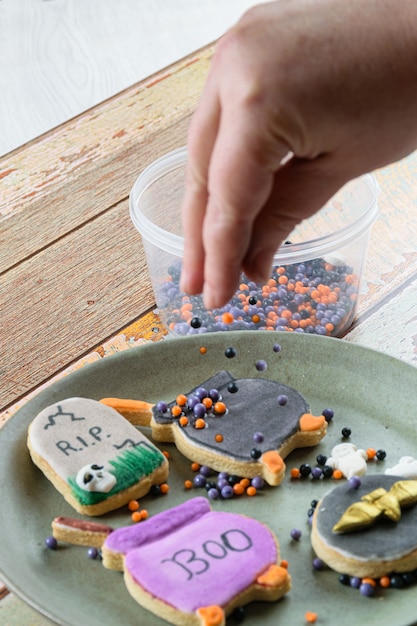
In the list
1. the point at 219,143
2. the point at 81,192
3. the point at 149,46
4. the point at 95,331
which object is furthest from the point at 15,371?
the point at 149,46

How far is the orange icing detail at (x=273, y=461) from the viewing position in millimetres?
1015

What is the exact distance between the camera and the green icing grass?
98cm

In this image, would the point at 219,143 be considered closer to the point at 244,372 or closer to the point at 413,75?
the point at 413,75

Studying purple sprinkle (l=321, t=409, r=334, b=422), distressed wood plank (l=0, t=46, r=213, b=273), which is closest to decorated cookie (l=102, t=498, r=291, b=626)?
purple sprinkle (l=321, t=409, r=334, b=422)

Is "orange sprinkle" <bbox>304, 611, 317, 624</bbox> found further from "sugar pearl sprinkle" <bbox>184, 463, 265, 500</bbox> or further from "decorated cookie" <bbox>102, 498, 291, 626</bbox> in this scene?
"sugar pearl sprinkle" <bbox>184, 463, 265, 500</bbox>

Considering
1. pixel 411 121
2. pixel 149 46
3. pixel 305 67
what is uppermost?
pixel 305 67

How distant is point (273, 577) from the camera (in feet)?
2.84

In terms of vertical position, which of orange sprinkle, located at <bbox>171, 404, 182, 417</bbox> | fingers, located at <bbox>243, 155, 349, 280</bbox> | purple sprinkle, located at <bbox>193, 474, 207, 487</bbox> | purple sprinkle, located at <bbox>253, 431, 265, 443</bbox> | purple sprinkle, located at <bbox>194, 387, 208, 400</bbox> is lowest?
purple sprinkle, located at <bbox>253, 431, 265, 443</bbox>

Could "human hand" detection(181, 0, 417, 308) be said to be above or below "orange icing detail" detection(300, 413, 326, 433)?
above

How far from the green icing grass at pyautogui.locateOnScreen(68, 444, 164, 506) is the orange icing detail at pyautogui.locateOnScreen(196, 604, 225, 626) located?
20 centimetres

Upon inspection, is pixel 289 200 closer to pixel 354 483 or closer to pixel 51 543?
pixel 354 483

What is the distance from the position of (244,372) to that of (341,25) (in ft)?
1.86

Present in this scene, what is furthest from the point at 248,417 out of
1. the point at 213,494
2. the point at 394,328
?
the point at 394,328

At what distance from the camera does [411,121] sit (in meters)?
0.78
